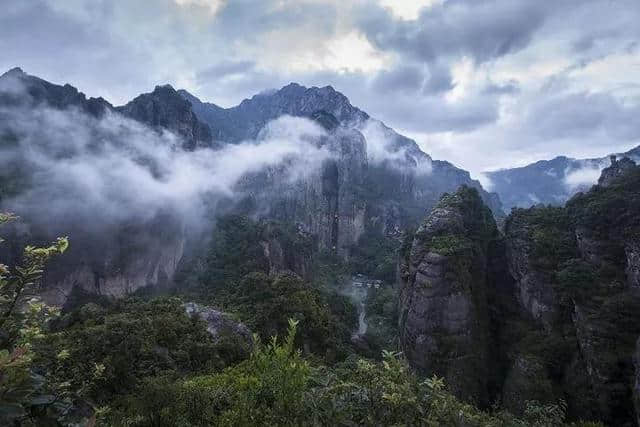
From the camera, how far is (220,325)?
29812 mm

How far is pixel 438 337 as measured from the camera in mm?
→ 39875

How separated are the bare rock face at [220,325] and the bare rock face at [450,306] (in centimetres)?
1865

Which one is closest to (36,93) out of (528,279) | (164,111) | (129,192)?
(164,111)

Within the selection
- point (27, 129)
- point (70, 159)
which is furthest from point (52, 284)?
point (27, 129)

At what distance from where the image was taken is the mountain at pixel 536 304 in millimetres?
31125

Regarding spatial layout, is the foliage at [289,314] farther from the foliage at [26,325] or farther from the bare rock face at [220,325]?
the foliage at [26,325]

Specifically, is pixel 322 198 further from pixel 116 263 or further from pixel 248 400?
pixel 248 400

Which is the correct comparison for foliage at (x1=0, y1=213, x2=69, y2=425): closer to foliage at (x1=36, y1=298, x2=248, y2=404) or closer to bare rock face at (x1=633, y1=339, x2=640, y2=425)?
foliage at (x1=36, y1=298, x2=248, y2=404)

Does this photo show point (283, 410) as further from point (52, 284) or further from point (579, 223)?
point (52, 284)

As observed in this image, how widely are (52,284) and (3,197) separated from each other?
47.9 feet

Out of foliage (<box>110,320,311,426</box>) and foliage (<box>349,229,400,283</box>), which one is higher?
foliage (<box>110,320,311,426</box>)

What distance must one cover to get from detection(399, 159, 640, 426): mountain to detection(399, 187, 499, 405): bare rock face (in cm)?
10

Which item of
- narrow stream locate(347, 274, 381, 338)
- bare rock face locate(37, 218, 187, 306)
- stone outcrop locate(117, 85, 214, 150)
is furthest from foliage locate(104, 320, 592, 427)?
stone outcrop locate(117, 85, 214, 150)

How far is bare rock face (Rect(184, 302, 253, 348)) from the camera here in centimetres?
2844
